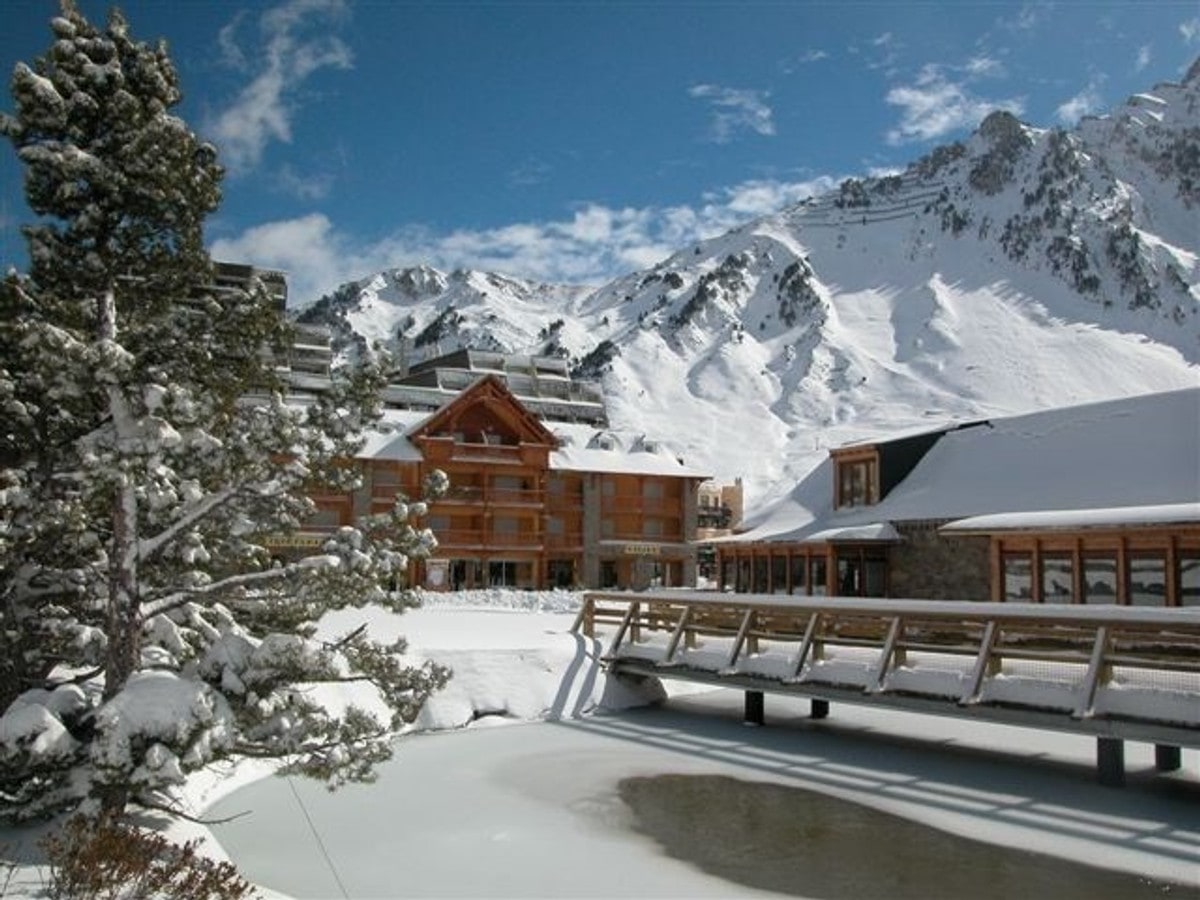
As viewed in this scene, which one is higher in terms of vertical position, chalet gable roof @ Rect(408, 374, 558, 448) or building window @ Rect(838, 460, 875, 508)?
chalet gable roof @ Rect(408, 374, 558, 448)

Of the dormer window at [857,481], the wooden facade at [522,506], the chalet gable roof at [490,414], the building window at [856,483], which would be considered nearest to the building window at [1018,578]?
the dormer window at [857,481]

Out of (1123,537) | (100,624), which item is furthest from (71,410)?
(1123,537)

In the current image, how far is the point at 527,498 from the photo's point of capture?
52.3 m

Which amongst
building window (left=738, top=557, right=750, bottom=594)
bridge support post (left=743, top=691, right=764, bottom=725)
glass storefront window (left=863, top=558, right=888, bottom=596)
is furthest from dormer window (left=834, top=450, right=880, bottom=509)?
bridge support post (left=743, top=691, right=764, bottom=725)

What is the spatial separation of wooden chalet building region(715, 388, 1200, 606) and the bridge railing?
5522mm

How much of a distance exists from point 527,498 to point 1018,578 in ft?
100

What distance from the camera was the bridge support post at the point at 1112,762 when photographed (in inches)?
567

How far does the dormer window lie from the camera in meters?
30.7

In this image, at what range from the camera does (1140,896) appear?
396 inches

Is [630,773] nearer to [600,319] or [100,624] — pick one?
[100,624]

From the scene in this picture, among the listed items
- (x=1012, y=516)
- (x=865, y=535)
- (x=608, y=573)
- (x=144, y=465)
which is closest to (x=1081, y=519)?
(x=1012, y=516)

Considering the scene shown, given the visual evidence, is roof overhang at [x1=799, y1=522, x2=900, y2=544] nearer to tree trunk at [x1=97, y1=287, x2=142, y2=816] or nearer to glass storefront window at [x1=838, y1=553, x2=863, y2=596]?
glass storefront window at [x1=838, y1=553, x2=863, y2=596]

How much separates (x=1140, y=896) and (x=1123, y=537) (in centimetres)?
1374

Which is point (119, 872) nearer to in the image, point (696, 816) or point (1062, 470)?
point (696, 816)
